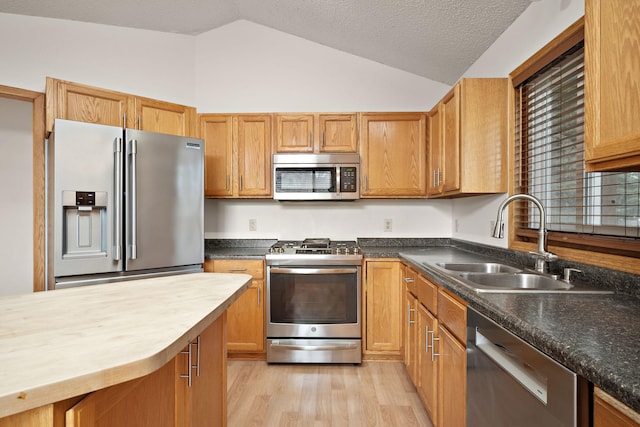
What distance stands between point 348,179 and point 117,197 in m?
1.78

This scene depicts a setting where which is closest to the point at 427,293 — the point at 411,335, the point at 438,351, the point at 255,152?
the point at 438,351

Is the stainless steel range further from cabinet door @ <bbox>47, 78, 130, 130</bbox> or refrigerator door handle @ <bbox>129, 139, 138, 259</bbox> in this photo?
A: cabinet door @ <bbox>47, 78, 130, 130</bbox>

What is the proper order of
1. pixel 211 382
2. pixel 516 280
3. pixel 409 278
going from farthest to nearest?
pixel 409 278, pixel 516 280, pixel 211 382

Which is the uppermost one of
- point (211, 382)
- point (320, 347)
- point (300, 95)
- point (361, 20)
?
point (361, 20)

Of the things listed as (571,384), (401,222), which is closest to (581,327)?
(571,384)

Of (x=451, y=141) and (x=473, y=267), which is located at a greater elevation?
(x=451, y=141)

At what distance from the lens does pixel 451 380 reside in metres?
1.56

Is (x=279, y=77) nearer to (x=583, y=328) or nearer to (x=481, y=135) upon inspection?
(x=481, y=135)

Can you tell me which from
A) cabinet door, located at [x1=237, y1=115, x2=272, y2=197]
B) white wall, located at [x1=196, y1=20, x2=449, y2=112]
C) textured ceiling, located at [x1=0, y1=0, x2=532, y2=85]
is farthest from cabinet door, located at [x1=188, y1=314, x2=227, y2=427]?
white wall, located at [x1=196, y1=20, x2=449, y2=112]

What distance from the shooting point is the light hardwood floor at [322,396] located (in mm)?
2004

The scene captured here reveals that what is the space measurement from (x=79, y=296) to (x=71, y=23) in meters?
2.54

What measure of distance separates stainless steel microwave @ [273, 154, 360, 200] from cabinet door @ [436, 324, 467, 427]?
1524mm

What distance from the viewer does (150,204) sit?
2438mm

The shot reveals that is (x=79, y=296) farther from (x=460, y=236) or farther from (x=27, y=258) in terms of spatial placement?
(x=460, y=236)
